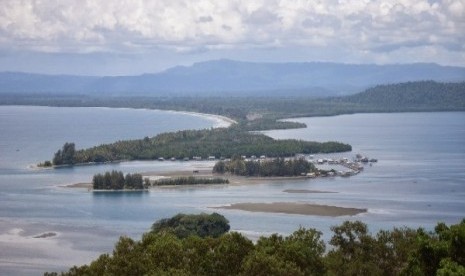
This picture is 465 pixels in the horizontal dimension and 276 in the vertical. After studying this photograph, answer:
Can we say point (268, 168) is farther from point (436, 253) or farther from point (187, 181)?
point (436, 253)

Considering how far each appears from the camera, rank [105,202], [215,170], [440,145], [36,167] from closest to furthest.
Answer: [105,202]
[215,170]
[36,167]
[440,145]

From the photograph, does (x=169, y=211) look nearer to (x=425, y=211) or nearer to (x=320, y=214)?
(x=320, y=214)

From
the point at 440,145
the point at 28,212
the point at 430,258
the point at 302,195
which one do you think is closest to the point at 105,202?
the point at 28,212

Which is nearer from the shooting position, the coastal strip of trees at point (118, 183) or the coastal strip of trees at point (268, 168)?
the coastal strip of trees at point (118, 183)

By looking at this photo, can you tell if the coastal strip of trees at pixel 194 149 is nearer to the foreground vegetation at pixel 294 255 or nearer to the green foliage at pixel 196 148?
the green foliage at pixel 196 148

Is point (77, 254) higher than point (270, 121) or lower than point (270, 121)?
lower

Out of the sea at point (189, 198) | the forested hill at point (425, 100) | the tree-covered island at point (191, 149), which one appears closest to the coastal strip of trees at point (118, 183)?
the sea at point (189, 198)
